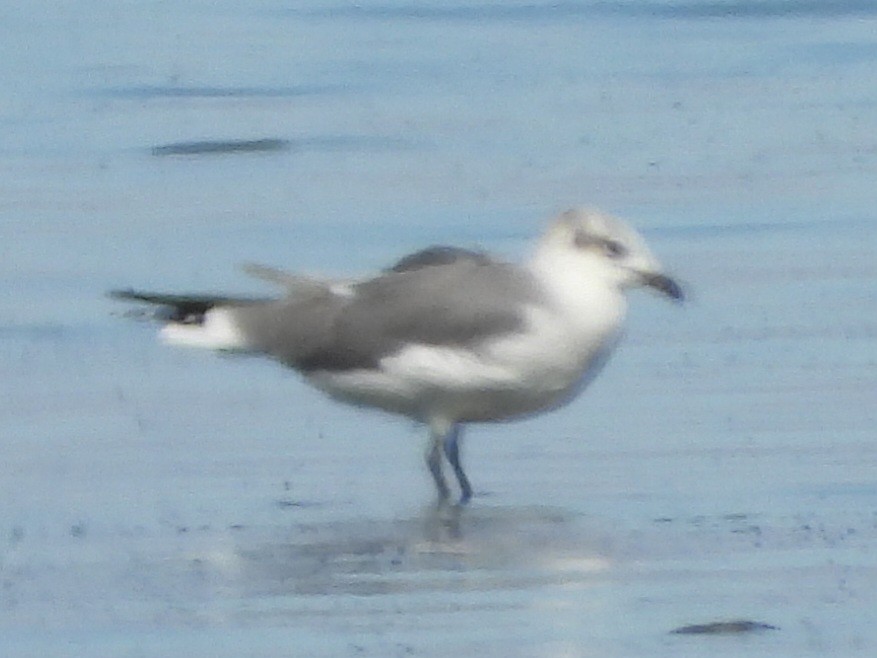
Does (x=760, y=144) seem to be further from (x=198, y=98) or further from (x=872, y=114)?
(x=198, y=98)

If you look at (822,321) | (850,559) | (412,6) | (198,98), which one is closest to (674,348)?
(822,321)

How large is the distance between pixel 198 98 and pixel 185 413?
244 inches

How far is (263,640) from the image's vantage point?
22.2ft

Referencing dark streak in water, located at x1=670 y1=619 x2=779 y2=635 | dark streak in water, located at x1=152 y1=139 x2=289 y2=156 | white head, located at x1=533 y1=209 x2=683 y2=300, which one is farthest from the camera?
dark streak in water, located at x1=152 y1=139 x2=289 y2=156

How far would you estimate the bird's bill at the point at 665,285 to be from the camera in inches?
339

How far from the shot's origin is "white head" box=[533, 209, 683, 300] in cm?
875

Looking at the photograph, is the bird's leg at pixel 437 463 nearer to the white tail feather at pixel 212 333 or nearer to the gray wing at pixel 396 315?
the gray wing at pixel 396 315

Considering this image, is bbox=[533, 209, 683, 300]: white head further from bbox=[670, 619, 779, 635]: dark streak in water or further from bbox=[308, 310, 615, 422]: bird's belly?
bbox=[670, 619, 779, 635]: dark streak in water

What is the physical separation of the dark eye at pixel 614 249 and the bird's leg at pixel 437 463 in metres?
0.69

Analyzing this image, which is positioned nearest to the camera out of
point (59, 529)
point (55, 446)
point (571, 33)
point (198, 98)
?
point (59, 529)

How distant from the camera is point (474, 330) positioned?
8672mm

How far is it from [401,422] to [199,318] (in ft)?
2.18

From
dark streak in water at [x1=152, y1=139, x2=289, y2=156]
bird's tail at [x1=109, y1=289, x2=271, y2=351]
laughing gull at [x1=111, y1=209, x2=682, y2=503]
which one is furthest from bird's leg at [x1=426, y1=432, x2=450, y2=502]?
dark streak in water at [x1=152, y1=139, x2=289, y2=156]

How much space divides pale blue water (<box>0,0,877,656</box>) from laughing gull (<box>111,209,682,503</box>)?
0.18 meters
